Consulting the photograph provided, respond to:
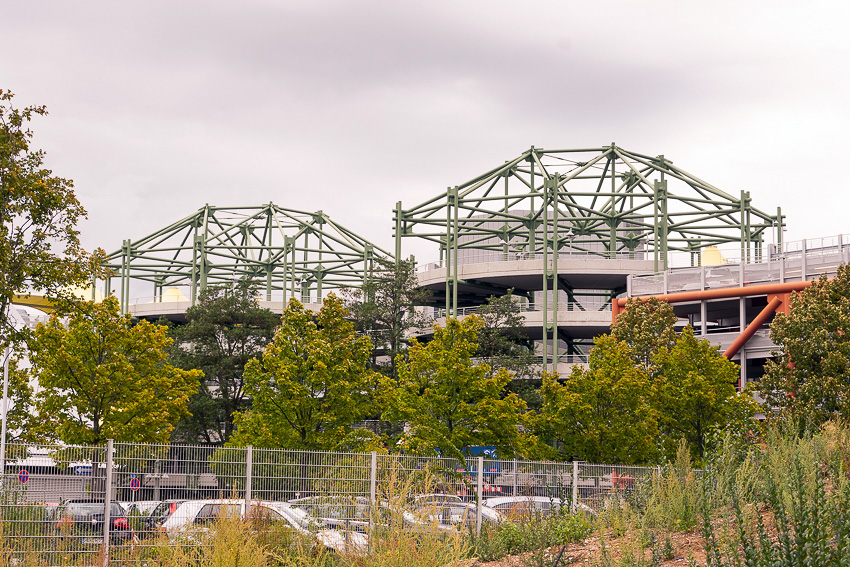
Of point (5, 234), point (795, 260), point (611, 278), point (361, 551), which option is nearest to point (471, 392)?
point (5, 234)

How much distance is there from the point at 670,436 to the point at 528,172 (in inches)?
1332

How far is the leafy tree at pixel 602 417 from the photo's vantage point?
2895cm

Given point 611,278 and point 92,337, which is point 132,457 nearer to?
point 92,337

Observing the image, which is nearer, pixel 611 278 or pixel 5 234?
pixel 5 234

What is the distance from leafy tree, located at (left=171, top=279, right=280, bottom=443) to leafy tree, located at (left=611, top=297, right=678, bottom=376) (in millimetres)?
19637

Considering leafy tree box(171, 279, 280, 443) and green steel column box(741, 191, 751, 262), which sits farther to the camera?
green steel column box(741, 191, 751, 262)

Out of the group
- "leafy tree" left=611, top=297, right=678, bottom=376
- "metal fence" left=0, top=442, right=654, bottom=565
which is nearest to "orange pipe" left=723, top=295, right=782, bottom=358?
"leafy tree" left=611, top=297, right=678, bottom=376

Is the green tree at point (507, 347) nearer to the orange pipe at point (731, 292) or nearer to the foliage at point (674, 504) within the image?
the orange pipe at point (731, 292)

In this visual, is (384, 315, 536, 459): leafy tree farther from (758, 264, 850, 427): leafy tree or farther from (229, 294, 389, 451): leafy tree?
(758, 264, 850, 427): leafy tree

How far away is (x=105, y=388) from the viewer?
2728cm

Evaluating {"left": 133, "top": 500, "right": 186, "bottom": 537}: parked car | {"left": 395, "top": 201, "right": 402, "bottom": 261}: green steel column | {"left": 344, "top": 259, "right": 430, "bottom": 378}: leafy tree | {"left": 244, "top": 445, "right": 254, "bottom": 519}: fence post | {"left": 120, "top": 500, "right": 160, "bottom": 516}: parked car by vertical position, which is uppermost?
{"left": 395, "top": 201, "right": 402, "bottom": 261}: green steel column

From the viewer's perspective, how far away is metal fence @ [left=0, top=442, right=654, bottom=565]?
1166 cm

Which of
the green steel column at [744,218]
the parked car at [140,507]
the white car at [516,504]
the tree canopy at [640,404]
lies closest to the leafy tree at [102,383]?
the tree canopy at [640,404]

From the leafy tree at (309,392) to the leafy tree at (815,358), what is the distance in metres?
13.0
